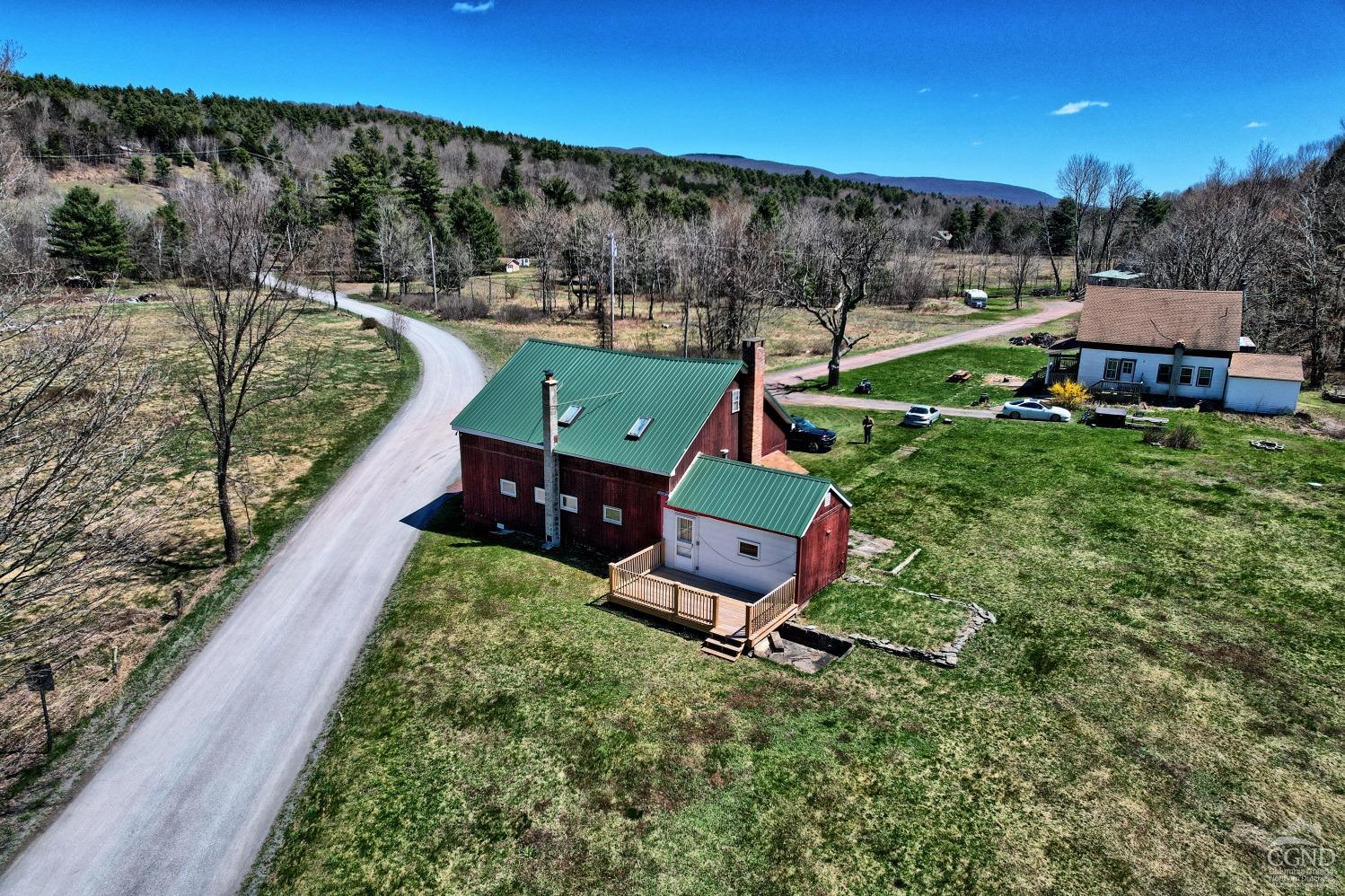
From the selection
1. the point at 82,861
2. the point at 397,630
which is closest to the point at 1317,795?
the point at 397,630

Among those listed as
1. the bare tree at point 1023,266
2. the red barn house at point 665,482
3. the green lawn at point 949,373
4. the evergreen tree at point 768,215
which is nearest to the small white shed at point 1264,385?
the green lawn at point 949,373

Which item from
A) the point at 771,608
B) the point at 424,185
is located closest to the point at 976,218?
the point at 424,185

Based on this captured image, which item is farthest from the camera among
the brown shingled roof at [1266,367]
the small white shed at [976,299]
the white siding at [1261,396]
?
the small white shed at [976,299]

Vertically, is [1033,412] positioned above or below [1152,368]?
below

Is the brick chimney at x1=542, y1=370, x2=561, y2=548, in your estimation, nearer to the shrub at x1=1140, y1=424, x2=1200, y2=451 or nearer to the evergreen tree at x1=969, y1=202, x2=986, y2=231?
the shrub at x1=1140, y1=424, x2=1200, y2=451

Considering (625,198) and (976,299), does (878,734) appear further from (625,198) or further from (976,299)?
(625,198)

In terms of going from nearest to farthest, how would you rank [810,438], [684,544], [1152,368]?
[684,544] → [810,438] → [1152,368]

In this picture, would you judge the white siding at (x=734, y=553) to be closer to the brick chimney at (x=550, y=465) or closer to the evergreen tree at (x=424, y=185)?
the brick chimney at (x=550, y=465)
